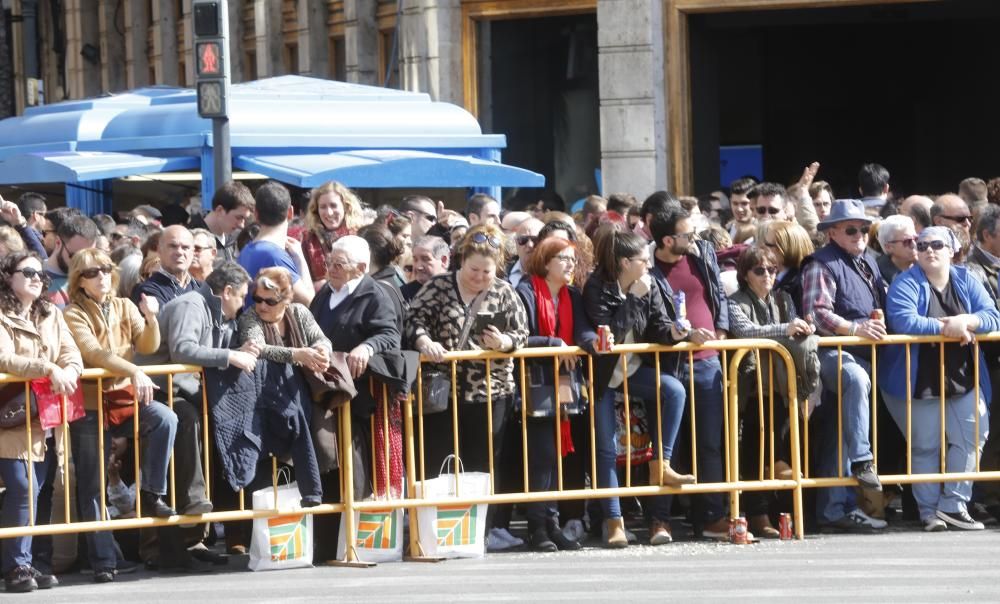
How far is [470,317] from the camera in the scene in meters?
10.6

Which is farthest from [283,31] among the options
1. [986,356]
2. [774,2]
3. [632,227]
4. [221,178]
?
[986,356]

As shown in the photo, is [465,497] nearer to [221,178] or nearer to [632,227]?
[632,227]

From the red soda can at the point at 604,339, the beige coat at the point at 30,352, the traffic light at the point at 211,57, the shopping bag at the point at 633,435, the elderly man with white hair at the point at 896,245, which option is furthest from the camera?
the traffic light at the point at 211,57

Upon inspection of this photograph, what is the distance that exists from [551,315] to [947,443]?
95.1 inches

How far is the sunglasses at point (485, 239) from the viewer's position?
1055 centimetres

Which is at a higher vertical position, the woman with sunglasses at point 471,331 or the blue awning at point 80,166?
the blue awning at point 80,166

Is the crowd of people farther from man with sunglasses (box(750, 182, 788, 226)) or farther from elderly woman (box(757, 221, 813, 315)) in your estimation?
man with sunglasses (box(750, 182, 788, 226))

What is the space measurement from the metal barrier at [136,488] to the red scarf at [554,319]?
138 centimetres

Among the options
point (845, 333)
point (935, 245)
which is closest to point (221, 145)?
point (845, 333)

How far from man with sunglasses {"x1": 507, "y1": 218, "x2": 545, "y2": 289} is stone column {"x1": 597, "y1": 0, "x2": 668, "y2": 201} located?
1055 centimetres

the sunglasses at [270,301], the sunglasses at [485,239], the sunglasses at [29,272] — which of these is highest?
the sunglasses at [485,239]

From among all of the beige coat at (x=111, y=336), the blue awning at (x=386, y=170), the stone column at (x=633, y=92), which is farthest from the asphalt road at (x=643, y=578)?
the stone column at (x=633, y=92)

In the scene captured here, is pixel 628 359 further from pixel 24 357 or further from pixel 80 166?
pixel 80 166

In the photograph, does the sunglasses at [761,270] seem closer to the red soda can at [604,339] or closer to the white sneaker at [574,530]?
the red soda can at [604,339]
